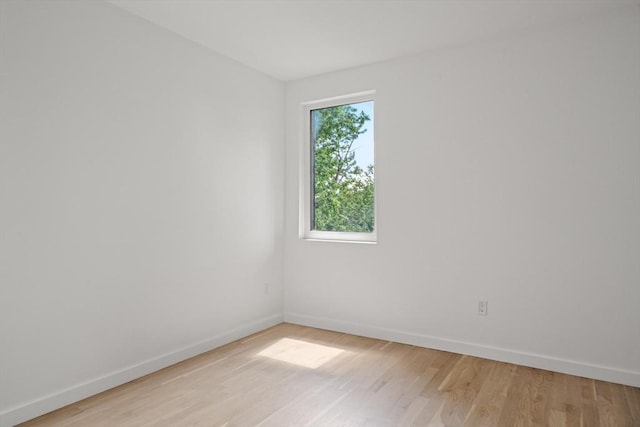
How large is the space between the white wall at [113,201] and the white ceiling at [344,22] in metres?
0.27

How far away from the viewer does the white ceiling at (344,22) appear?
109 inches

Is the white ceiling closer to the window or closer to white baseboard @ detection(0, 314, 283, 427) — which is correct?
the window

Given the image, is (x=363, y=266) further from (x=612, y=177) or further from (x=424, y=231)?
(x=612, y=177)

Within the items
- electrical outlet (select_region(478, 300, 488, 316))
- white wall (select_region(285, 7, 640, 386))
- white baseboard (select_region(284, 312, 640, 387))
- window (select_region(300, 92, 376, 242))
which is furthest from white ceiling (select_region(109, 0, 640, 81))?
white baseboard (select_region(284, 312, 640, 387))

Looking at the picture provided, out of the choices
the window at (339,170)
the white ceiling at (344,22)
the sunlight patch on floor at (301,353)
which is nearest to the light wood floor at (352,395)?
the sunlight patch on floor at (301,353)

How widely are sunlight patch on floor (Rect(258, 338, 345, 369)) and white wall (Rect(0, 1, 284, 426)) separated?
0.47 metres

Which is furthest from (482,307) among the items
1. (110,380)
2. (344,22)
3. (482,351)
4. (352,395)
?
(110,380)

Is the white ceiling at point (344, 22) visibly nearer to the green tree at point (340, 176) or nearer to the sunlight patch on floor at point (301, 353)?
the green tree at point (340, 176)

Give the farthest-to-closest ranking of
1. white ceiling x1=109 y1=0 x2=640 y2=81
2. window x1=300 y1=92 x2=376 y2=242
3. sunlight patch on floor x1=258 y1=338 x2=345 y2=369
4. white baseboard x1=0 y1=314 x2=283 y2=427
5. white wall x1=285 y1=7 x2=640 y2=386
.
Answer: window x1=300 y1=92 x2=376 y2=242 < sunlight patch on floor x1=258 y1=338 x2=345 y2=369 < white wall x1=285 y1=7 x2=640 y2=386 < white ceiling x1=109 y1=0 x2=640 y2=81 < white baseboard x1=0 y1=314 x2=283 y2=427

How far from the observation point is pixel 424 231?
3.62 m

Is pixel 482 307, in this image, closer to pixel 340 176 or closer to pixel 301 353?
pixel 301 353

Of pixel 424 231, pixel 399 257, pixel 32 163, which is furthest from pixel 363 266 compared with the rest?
pixel 32 163

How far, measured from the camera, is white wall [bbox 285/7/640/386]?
288cm

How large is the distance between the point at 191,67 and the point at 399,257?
240cm
